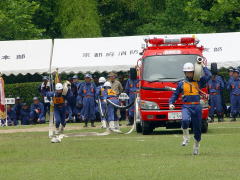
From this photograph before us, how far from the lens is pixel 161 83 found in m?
25.8

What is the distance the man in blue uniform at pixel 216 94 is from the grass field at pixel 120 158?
909cm

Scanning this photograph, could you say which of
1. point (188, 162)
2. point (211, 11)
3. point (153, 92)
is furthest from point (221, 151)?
point (211, 11)

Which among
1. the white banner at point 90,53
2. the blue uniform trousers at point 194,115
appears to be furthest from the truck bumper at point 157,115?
the white banner at point 90,53

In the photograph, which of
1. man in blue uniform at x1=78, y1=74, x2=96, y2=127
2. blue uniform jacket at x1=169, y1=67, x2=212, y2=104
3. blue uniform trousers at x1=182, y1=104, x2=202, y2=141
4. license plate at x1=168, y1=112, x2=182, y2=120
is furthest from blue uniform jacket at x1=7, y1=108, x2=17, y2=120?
blue uniform trousers at x1=182, y1=104, x2=202, y2=141

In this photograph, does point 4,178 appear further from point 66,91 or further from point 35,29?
point 35,29

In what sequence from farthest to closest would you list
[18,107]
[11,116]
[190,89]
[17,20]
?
[17,20]
[18,107]
[11,116]
[190,89]

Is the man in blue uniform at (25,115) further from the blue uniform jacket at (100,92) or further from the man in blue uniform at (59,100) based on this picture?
the man in blue uniform at (59,100)

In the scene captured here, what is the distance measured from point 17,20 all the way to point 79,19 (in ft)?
12.4

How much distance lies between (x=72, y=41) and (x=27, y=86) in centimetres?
611

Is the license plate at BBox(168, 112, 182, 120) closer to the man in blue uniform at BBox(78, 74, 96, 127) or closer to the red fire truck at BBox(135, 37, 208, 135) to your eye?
the red fire truck at BBox(135, 37, 208, 135)

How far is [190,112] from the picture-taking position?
19000 mm

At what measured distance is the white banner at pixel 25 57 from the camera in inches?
1471

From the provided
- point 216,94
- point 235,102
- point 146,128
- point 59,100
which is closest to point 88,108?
point 216,94

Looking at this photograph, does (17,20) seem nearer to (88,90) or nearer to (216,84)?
(216,84)
